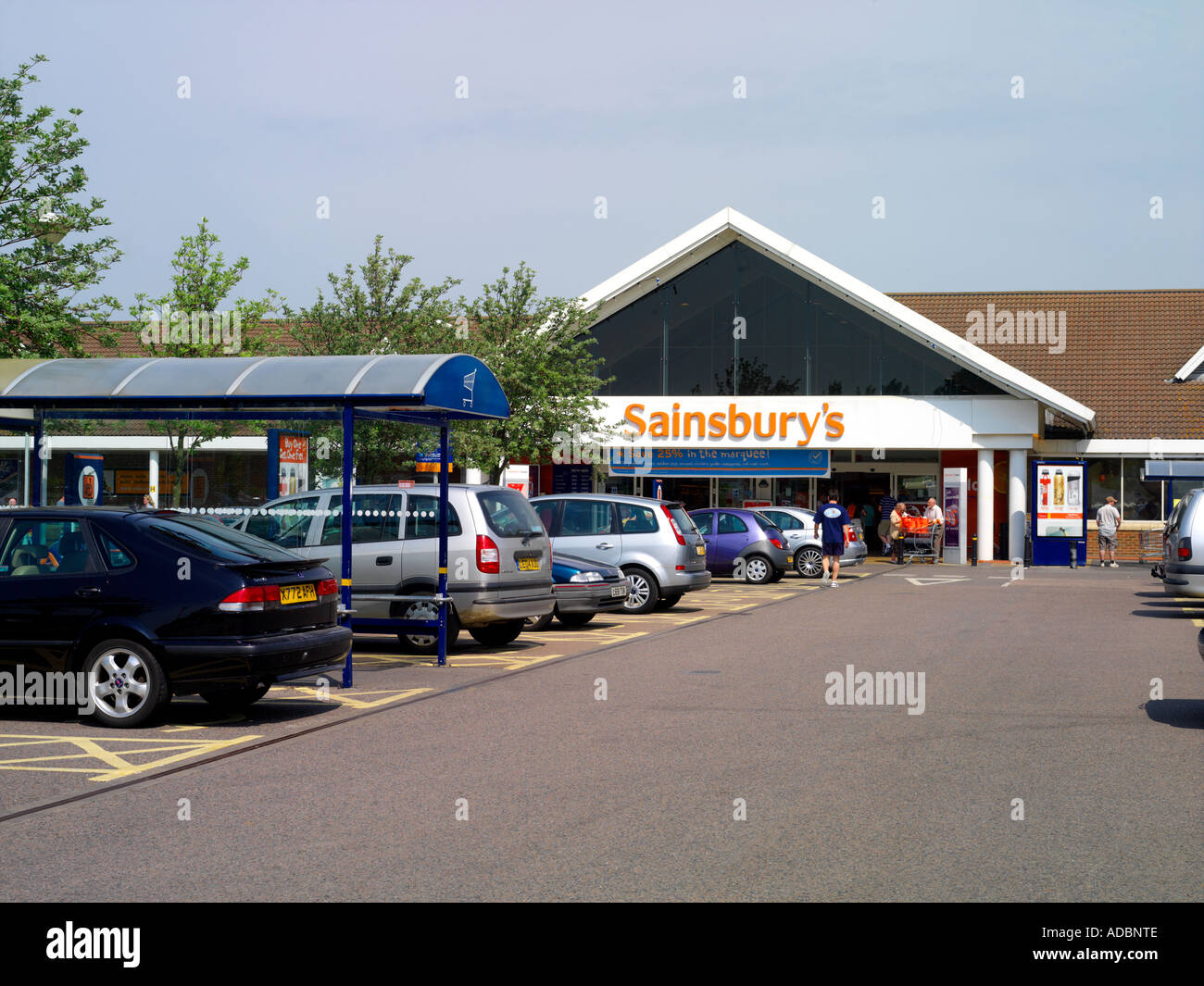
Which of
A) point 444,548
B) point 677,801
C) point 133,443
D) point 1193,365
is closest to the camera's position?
point 677,801

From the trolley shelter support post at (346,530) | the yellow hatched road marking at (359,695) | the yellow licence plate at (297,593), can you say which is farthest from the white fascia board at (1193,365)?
the yellow licence plate at (297,593)

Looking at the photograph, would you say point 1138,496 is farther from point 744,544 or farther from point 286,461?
point 286,461

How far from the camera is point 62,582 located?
9.62 m

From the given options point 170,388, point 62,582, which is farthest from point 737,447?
point 62,582

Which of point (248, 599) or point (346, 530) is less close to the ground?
point (346, 530)

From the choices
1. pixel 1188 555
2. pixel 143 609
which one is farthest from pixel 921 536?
pixel 143 609

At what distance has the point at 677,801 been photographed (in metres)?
6.98

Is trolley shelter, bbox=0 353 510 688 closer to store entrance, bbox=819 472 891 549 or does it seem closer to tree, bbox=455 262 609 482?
tree, bbox=455 262 609 482

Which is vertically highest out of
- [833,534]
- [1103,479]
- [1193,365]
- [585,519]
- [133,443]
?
[1193,365]

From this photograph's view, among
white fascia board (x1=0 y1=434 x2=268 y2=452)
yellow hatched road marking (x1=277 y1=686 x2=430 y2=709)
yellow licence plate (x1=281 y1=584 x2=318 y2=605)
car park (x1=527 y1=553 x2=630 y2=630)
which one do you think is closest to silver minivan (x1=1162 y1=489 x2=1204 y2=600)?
car park (x1=527 y1=553 x2=630 y2=630)

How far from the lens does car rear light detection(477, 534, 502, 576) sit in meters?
13.9

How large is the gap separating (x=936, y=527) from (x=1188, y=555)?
18.3 meters

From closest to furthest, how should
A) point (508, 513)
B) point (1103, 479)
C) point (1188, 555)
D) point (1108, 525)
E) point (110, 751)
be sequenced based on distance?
point (110, 751) → point (508, 513) → point (1188, 555) → point (1108, 525) → point (1103, 479)
